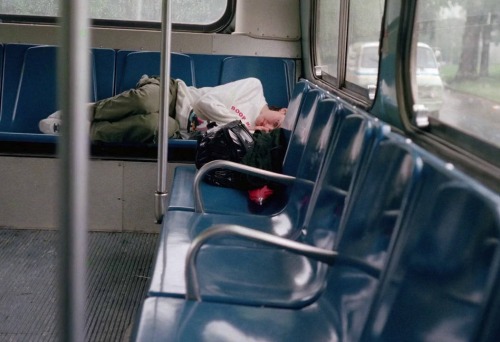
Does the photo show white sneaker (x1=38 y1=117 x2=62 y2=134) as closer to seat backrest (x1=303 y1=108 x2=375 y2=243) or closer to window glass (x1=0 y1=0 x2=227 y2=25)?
window glass (x1=0 y1=0 x2=227 y2=25)

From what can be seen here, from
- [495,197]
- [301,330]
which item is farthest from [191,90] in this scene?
[495,197]

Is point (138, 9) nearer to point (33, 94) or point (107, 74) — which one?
point (107, 74)

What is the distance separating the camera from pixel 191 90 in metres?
4.34

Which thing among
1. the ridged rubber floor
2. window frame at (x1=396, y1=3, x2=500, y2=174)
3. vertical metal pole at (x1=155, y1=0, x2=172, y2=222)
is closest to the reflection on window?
window frame at (x1=396, y1=3, x2=500, y2=174)

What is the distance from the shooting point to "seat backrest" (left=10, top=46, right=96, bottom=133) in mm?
4441

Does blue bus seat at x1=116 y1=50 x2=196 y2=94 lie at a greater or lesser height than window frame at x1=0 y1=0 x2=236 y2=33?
lesser

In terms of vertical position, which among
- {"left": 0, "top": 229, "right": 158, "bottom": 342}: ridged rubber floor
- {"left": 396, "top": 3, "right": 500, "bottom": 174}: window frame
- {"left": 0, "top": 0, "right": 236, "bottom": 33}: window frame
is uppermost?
{"left": 0, "top": 0, "right": 236, "bottom": 33}: window frame

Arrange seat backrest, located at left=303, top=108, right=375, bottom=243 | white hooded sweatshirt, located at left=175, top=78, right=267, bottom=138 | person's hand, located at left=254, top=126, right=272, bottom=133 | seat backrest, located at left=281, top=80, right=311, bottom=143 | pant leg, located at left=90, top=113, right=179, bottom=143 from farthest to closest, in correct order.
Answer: white hooded sweatshirt, located at left=175, top=78, right=267, bottom=138, pant leg, located at left=90, top=113, right=179, bottom=143, person's hand, located at left=254, top=126, right=272, bottom=133, seat backrest, located at left=281, top=80, right=311, bottom=143, seat backrest, located at left=303, top=108, right=375, bottom=243

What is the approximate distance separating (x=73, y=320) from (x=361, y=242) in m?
1.05

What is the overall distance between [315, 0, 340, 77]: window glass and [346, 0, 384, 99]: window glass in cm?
30

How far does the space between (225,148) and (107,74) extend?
1634mm

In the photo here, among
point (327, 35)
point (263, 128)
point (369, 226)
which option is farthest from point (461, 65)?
point (327, 35)

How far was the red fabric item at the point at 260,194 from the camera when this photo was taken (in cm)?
299

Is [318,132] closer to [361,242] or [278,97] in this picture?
[361,242]
